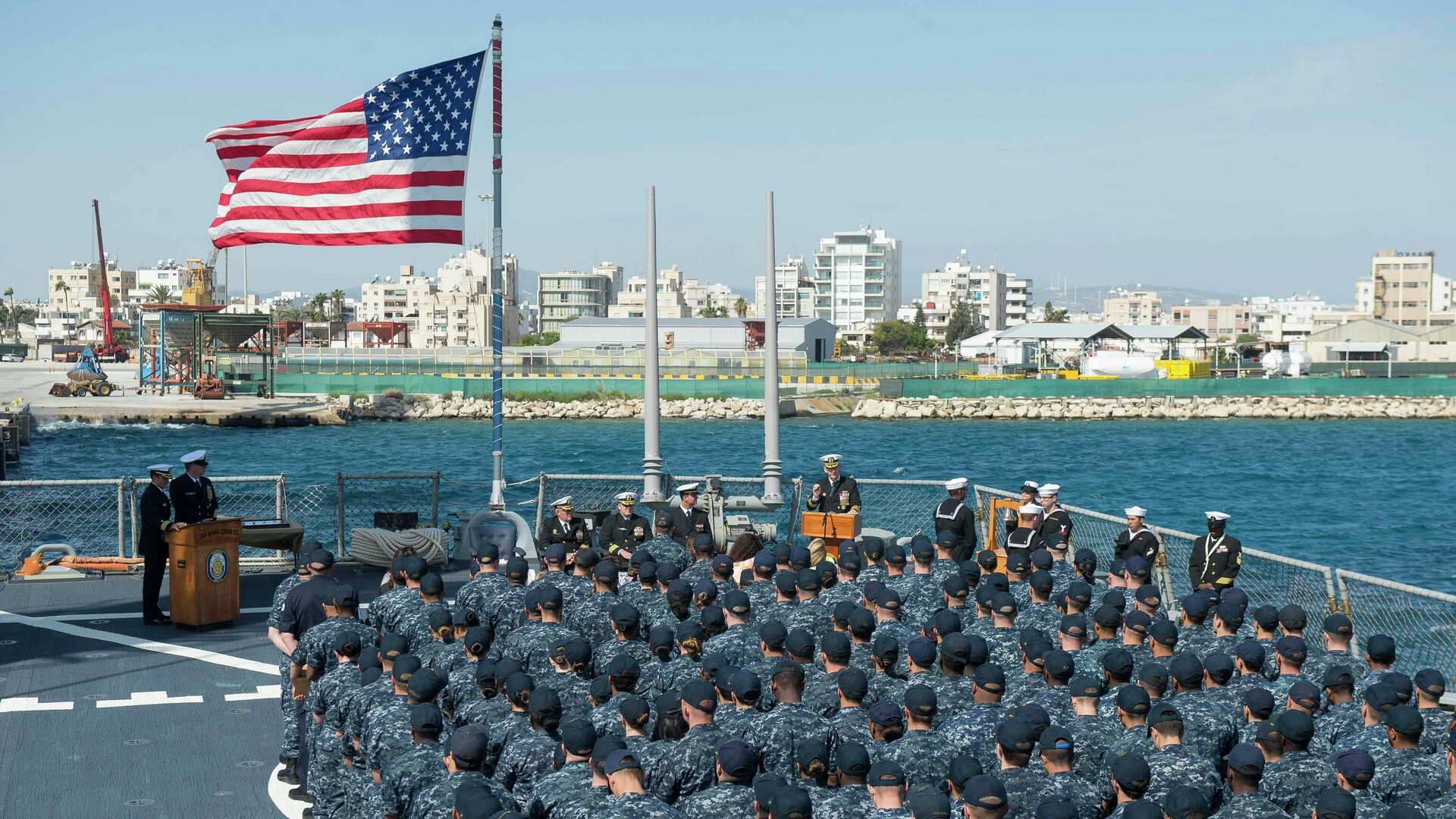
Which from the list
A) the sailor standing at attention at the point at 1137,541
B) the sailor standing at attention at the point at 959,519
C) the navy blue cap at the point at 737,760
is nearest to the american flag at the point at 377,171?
the sailor standing at attention at the point at 959,519

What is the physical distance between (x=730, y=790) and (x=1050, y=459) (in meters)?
63.1

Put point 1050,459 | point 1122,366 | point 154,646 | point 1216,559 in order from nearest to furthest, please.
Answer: point 1216,559 < point 154,646 < point 1050,459 < point 1122,366

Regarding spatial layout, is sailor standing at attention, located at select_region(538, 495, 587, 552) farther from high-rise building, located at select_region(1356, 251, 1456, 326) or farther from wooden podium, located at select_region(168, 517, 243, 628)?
high-rise building, located at select_region(1356, 251, 1456, 326)

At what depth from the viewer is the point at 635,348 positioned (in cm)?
10538

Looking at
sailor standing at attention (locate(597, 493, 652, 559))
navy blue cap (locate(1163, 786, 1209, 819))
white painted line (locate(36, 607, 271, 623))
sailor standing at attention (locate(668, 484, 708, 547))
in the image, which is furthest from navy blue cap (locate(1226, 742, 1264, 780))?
white painted line (locate(36, 607, 271, 623))

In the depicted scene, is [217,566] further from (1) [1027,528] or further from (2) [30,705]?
(1) [1027,528]

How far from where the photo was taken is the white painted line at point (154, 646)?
1290 centimetres

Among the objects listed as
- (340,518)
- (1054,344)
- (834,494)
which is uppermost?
(1054,344)

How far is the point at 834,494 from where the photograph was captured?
51.3ft

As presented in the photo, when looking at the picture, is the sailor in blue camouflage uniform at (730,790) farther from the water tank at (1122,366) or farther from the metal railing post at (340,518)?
the water tank at (1122,366)

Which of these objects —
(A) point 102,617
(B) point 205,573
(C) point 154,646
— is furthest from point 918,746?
(A) point 102,617

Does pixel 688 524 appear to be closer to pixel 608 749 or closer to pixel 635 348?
pixel 608 749

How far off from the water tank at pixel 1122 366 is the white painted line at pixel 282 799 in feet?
309

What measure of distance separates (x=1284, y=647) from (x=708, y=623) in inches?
144
